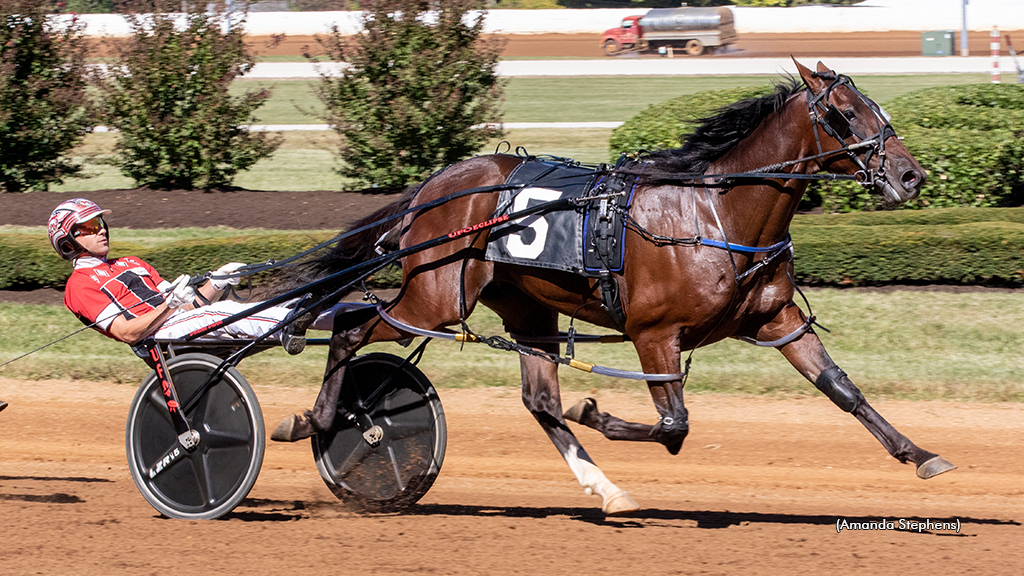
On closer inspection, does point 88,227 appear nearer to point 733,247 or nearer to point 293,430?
point 293,430

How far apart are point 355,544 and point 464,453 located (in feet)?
5.08

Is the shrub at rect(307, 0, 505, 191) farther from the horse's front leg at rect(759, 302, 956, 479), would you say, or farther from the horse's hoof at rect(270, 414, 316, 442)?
the horse's front leg at rect(759, 302, 956, 479)

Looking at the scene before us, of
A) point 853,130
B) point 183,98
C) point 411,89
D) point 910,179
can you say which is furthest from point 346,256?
point 183,98

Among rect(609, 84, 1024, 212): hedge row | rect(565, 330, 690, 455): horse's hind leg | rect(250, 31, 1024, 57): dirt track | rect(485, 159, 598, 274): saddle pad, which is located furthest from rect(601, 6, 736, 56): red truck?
rect(565, 330, 690, 455): horse's hind leg

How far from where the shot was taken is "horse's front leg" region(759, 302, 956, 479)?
4219 millimetres

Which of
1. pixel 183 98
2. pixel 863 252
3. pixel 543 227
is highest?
pixel 183 98

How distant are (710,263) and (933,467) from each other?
3.77 feet

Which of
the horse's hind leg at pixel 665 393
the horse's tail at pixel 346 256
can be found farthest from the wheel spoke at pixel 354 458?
the horse's hind leg at pixel 665 393

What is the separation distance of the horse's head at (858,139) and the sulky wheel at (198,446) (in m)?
2.60

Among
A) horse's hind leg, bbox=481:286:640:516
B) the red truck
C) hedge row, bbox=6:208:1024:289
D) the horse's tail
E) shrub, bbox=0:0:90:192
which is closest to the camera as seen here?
horse's hind leg, bbox=481:286:640:516

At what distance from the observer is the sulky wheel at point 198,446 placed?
4.66m

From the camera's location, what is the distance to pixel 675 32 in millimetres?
29875

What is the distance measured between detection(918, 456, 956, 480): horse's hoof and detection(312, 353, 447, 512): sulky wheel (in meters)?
2.05

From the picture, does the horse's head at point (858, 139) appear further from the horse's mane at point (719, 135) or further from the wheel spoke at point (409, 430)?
the wheel spoke at point (409, 430)
